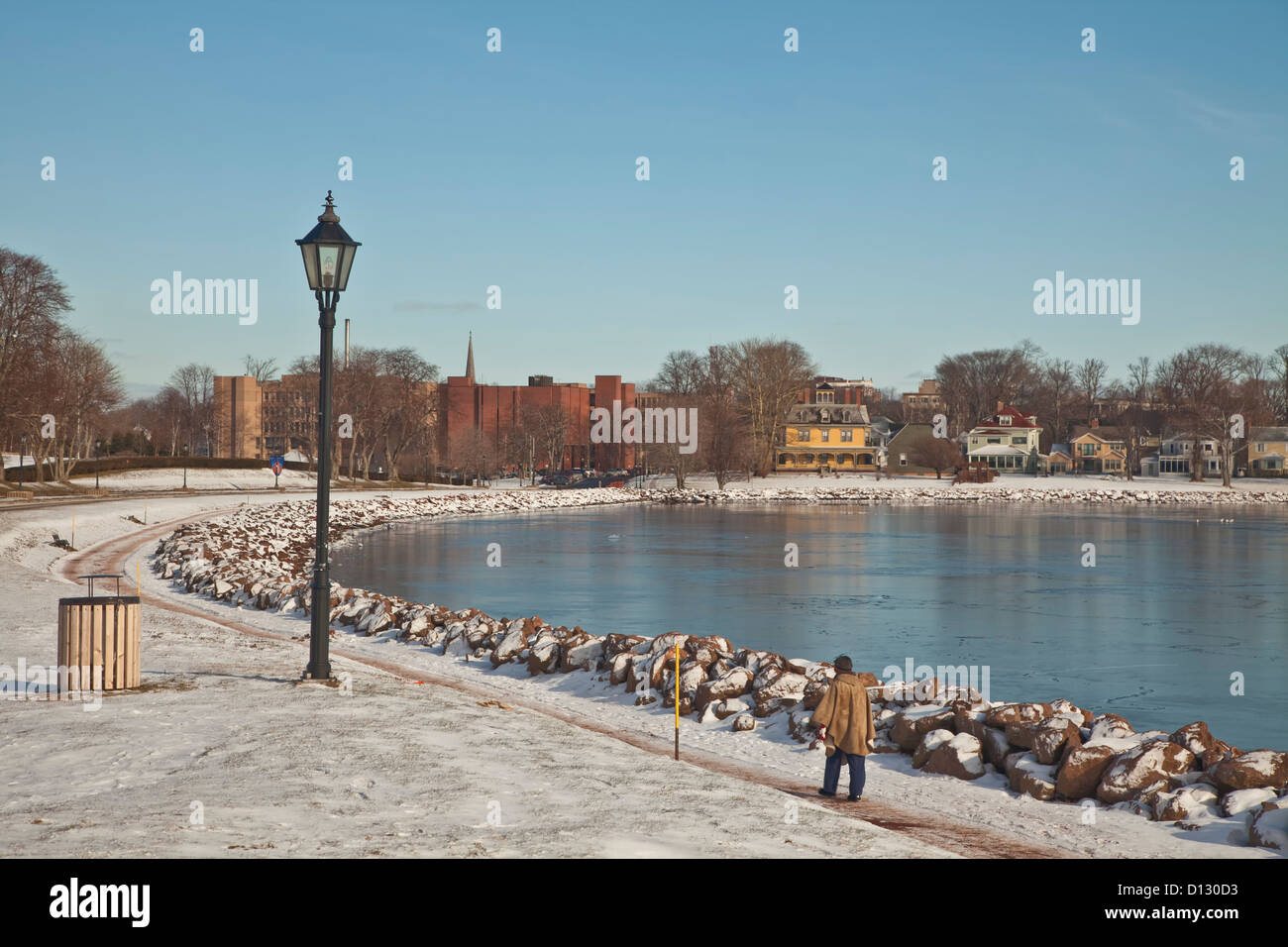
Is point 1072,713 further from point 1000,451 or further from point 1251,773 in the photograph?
point 1000,451

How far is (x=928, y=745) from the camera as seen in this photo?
11703 mm

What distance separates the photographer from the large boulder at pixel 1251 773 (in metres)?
9.73

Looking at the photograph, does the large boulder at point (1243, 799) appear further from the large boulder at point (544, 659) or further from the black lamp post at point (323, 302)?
Result: the large boulder at point (544, 659)

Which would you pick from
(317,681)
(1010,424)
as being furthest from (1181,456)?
(317,681)

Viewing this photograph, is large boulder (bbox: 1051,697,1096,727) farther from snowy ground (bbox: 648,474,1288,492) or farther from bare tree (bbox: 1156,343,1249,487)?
bare tree (bbox: 1156,343,1249,487)

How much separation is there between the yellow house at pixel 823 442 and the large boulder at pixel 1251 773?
346 feet

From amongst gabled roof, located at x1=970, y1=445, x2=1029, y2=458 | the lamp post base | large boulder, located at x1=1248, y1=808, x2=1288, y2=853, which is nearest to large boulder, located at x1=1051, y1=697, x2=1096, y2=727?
large boulder, located at x1=1248, y1=808, x2=1288, y2=853

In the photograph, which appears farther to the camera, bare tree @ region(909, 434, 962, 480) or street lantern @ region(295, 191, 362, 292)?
bare tree @ region(909, 434, 962, 480)

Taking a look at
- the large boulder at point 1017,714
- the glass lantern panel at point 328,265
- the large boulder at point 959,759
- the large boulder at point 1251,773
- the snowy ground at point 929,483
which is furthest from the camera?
the snowy ground at point 929,483

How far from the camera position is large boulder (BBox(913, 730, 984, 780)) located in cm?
1116

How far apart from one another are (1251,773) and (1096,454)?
5257 inches


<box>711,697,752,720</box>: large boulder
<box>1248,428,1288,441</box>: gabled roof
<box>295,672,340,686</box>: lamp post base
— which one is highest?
<box>1248,428,1288,441</box>: gabled roof

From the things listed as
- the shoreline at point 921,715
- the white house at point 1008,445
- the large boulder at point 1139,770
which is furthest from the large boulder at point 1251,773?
the white house at point 1008,445

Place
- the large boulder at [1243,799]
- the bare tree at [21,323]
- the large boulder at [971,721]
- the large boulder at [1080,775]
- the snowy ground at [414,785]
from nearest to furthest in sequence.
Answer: the snowy ground at [414,785] → the large boulder at [1243,799] → the large boulder at [1080,775] → the large boulder at [971,721] → the bare tree at [21,323]
